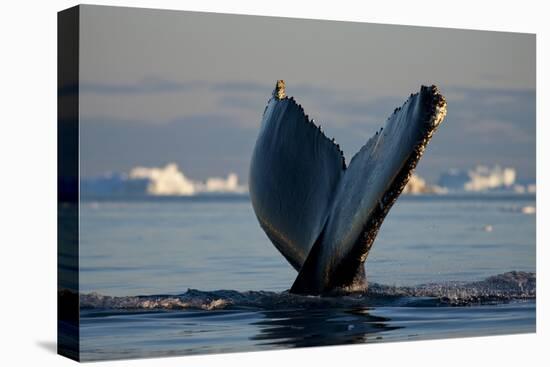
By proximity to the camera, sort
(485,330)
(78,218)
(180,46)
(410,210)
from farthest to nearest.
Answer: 1. (410,210)
2. (485,330)
3. (180,46)
4. (78,218)

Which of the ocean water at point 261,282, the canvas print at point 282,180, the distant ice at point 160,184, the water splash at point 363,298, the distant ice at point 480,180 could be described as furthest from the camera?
the distant ice at point 480,180

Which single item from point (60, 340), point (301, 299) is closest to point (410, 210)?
point (301, 299)

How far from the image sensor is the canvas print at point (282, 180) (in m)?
16.8

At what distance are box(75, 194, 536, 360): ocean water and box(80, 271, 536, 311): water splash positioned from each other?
0.06ft

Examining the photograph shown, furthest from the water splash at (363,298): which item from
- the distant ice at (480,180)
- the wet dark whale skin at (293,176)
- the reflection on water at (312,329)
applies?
the distant ice at (480,180)

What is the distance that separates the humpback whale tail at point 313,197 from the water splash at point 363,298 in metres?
0.21

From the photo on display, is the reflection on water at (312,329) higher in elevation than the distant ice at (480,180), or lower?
lower

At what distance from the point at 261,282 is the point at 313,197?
153cm

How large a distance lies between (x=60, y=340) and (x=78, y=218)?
5.70 feet

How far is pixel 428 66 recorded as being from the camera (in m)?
19.7

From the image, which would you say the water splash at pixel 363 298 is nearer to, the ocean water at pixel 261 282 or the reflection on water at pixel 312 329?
the ocean water at pixel 261 282

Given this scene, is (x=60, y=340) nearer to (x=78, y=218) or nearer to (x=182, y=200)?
(x=78, y=218)

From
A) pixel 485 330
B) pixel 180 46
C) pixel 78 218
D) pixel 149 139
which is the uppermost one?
pixel 180 46

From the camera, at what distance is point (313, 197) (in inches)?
701
